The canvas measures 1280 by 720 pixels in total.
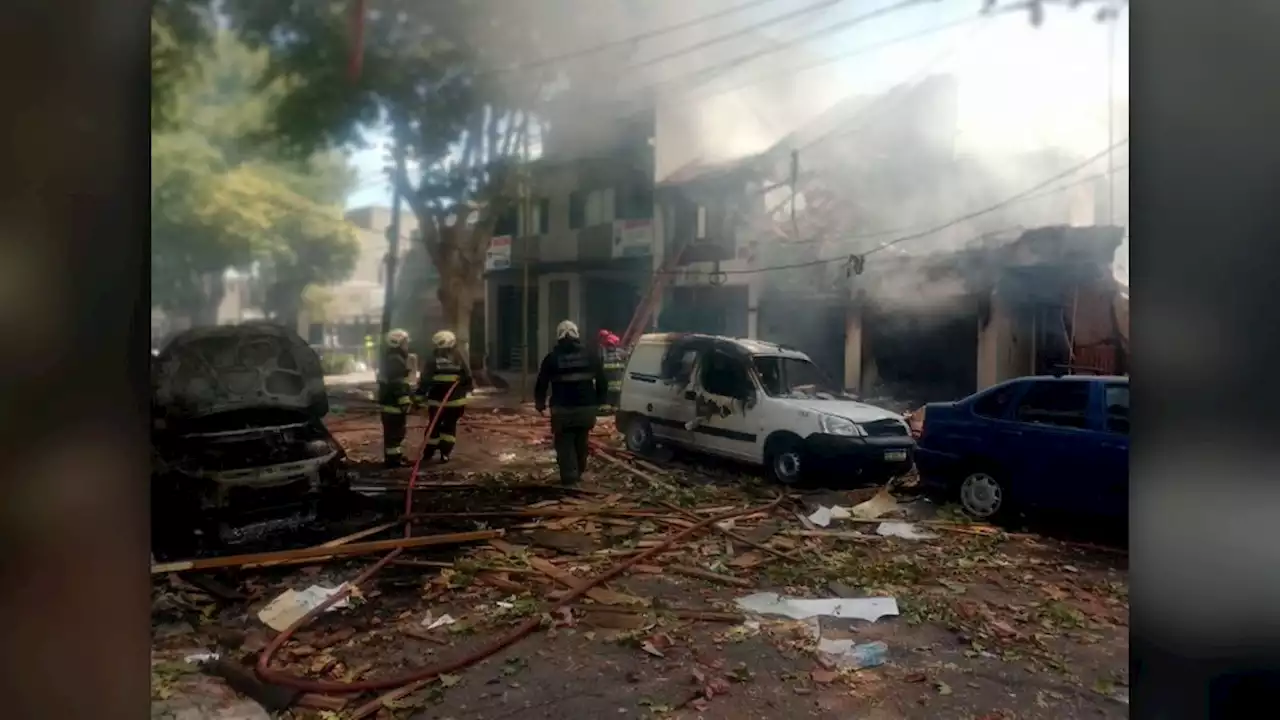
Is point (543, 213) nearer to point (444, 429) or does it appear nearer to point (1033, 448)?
point (444, 429)

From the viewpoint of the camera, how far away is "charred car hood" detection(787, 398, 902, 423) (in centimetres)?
215

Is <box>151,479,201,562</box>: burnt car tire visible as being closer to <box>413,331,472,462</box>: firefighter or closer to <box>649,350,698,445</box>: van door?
<box>413,331,472,462</box>: firefighter

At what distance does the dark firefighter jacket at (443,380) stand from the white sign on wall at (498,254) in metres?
0.30

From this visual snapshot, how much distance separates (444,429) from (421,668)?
27.8 inches

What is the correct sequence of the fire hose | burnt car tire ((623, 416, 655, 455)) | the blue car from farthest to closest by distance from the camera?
burnt car tire ((623, 416, 655, 455))
the blue car
the fire hose

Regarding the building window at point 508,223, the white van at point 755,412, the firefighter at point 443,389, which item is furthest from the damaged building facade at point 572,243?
the white van at point 755,412

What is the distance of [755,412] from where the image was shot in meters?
2.22

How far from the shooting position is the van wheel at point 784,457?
2197 mm

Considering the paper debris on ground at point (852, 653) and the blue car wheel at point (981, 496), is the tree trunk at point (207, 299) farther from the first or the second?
the blue car wheel at point (981, 496)

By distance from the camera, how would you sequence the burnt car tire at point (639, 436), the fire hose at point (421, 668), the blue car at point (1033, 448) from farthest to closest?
the burnt car tire at point (639, 436)
the blue car at point (1033, 448)
the fire hose at point (421, 668)

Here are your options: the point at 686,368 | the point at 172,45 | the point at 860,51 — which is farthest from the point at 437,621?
the point at 860,51

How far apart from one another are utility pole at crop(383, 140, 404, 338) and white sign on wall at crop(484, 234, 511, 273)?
27 centimetres

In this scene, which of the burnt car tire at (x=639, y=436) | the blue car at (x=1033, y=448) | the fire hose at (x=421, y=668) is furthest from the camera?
the burnt car tire at (x=639, y=436)

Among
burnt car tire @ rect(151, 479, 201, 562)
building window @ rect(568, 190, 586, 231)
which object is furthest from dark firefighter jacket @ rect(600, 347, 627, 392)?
burnt car tire @ rect(151, 479, 201, 562)
